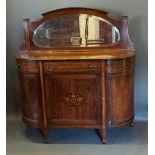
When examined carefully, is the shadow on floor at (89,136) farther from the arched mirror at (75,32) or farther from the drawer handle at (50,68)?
the arched mirror at (75,32)

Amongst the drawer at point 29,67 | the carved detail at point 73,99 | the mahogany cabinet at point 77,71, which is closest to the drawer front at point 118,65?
the mahogany cabinet at point 77,71

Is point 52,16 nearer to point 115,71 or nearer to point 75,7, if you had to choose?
point 75,7

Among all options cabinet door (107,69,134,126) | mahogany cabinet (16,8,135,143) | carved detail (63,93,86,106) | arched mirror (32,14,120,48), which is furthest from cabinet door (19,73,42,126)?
cabinet door (107,69,134,126)

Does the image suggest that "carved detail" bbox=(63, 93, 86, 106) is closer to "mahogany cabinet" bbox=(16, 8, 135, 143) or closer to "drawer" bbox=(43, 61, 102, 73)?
"mahogany cabinet" bbox=(16, 8, 135, 143)

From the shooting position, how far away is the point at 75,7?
8.66 feet

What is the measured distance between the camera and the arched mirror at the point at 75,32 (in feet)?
8.54

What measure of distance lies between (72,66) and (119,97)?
0.51 metres

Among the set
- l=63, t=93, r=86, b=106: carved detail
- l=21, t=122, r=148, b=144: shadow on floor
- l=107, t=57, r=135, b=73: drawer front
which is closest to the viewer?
l=107, t=57, r=135, b=73: drawer front

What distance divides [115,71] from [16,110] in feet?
4.59

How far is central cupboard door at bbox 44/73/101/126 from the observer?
7.61 feet

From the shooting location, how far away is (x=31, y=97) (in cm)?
243

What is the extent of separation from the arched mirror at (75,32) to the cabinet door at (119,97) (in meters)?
0.43

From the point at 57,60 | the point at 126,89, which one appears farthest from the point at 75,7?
the point at 126,89

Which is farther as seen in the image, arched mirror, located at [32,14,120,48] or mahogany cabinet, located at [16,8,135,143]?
arched mirror, located at [32,14,120,48]
